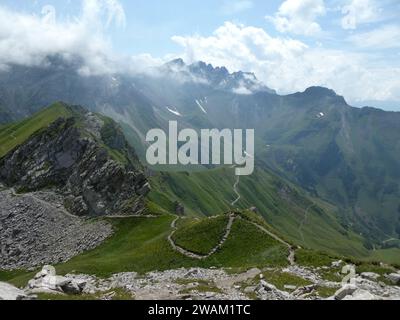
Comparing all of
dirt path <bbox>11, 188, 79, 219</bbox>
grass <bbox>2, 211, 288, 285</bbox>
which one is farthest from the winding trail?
dirt path <bbox>11, 188, 79, 219</bbox>

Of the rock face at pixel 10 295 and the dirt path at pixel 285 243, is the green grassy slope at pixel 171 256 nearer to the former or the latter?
the dirt path at pixel 285 243

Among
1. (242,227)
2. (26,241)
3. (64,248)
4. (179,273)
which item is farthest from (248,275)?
(26,241)

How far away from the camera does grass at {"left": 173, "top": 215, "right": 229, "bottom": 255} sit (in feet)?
262

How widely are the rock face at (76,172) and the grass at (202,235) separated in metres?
30.7

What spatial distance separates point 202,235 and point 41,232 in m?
48.7

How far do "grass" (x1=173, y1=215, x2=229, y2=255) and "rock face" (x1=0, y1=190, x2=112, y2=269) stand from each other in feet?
85.5

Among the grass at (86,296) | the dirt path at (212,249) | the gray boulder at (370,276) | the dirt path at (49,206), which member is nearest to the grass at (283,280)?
the gray boulder at (370,276)

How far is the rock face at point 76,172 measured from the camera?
124625 millimetres

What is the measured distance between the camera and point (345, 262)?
60250 millimetres

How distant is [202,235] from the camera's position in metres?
83.7

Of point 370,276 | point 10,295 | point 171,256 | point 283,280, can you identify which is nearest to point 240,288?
point 283,280

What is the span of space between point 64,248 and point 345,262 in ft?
219

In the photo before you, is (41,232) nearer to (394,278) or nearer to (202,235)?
(202,235)
